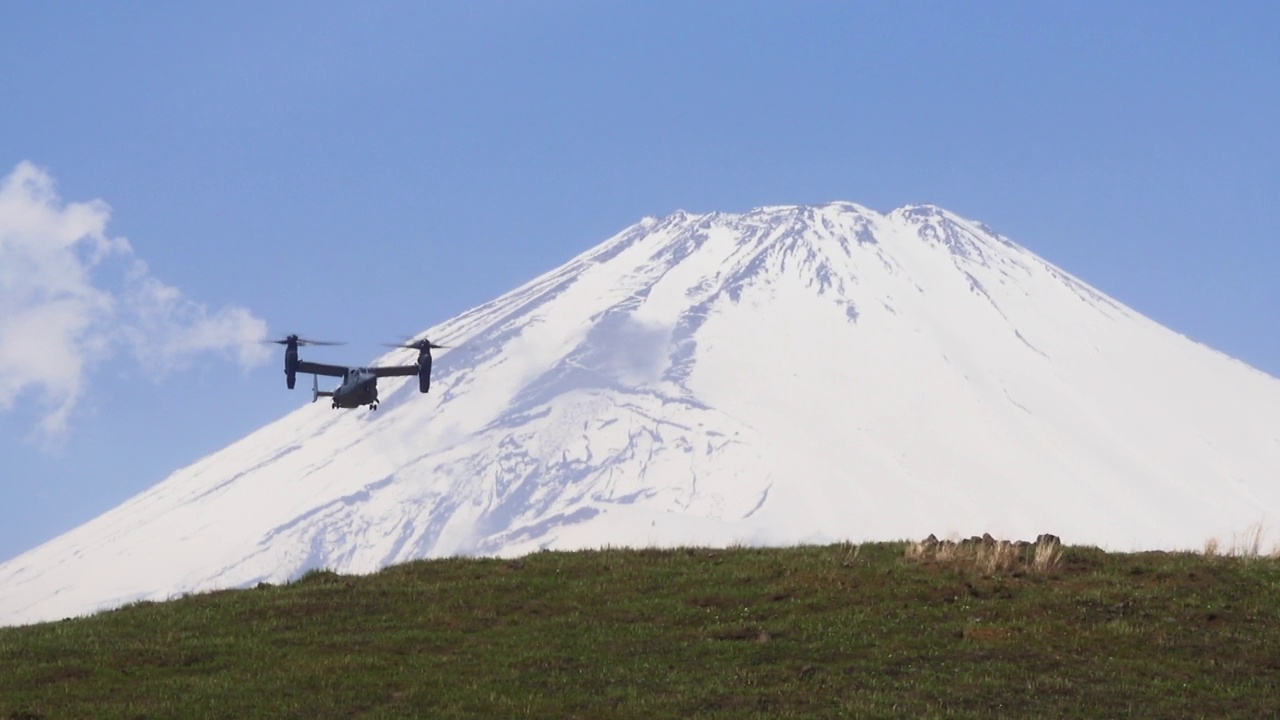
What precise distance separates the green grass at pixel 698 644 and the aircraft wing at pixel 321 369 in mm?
17626

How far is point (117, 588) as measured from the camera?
195 metres

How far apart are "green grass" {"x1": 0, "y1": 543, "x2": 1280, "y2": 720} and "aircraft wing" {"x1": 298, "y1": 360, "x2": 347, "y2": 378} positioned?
17626 millimetres

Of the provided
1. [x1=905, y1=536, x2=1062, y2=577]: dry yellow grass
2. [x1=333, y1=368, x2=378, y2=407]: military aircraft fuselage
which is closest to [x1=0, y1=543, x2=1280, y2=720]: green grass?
[x1=905, y1=536, x2=1062, y2=577]: dry yellow grass

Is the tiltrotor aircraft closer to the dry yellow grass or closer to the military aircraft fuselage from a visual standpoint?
the military aircraft fuselage

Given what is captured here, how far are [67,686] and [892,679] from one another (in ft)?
35.1

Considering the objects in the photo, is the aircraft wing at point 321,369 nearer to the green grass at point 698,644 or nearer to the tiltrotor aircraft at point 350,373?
the tiltrotor aircraft at point 350,373

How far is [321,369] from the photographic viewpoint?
149ft

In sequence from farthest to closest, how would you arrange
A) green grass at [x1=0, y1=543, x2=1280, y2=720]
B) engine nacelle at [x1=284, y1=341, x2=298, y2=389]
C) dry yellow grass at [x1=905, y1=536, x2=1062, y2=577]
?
engine nacelle at [x1=284, y1=341, x2=298, y2=389], dry yellow grass at [x1=905, y1=536, x2=1062, y2=577], green grass at [x1=0, y1=543, x2=1280, y2=720]

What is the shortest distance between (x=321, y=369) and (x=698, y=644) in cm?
2563

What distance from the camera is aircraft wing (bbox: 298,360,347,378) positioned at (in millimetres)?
44344

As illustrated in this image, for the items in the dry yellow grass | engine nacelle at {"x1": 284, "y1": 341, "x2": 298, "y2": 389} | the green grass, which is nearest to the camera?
the green grass

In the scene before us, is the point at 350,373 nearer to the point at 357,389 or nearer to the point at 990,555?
the point at 357,389

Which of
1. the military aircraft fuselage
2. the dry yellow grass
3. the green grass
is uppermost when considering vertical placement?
the military aircraft fuselage

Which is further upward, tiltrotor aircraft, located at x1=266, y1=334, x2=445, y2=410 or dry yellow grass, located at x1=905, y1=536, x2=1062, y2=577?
tiltrotor aircraft, located at x1=266, y1=334, x2=445, y2=410
